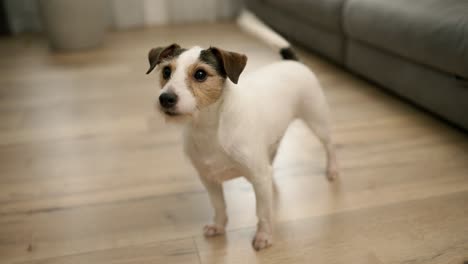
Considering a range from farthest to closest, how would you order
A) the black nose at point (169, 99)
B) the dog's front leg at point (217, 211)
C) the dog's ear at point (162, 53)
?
the dog's front leg at point (217, 211) < the dog's ear at point (162, 53) < the black nose at point (169, 99)

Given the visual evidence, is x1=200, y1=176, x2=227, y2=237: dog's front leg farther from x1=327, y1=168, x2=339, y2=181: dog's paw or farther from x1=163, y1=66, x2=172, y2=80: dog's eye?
x1=327, y1=168, x2=339, y2=181: dog's paw

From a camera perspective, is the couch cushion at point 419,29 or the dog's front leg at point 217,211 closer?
the dog's front leg at point 217,211

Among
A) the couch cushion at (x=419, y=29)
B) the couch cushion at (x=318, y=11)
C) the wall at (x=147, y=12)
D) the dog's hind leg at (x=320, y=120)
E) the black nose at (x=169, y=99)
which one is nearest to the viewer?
the black nose at (x=169, y=99)

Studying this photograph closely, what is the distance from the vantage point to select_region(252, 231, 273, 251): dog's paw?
1374 mm

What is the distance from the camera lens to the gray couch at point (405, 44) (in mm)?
1935

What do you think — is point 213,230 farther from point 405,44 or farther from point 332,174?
point 405,44

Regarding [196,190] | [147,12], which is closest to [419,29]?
[196,190]

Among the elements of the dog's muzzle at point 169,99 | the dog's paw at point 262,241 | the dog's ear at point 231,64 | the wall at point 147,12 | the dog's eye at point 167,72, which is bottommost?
the wall at point 147,12

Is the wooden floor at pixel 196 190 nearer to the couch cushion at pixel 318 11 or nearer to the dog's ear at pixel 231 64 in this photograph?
the couch cushion at pixel 318 11

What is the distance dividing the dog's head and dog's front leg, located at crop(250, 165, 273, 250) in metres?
0.27

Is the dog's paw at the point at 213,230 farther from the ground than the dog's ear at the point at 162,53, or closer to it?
closer to it

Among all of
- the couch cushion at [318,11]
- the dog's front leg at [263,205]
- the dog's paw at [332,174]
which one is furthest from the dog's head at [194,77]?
the couch cushion at [318,11]

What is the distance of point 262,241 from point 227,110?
1.42 ft

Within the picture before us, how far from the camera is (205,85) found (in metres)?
1.19
